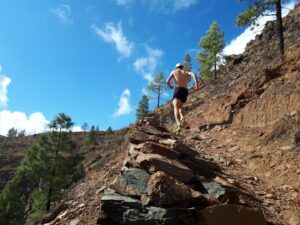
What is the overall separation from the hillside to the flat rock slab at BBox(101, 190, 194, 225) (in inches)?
0.6

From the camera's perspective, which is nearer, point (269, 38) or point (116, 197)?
point (116, 197)

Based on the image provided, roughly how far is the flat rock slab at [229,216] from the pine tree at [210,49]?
142ft

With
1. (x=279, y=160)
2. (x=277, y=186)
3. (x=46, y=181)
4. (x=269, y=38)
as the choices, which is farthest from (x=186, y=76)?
(x=269, y=38)

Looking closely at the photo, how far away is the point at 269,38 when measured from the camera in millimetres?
45375

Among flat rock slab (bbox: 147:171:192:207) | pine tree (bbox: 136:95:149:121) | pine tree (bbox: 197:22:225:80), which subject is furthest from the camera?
pine tree (bbox: 136:95:149:121)

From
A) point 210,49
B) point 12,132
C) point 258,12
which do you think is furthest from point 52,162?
point 12,132

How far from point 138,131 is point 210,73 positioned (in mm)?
41108

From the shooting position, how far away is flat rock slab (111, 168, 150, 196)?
5.64 m

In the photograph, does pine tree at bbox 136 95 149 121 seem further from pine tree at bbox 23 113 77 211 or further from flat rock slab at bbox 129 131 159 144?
flat rock slab at bbox 129 131 159 144

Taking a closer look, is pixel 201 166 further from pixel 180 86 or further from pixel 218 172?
pixel 180 86

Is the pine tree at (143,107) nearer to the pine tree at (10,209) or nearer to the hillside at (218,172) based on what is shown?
the pine tree at (10,209)

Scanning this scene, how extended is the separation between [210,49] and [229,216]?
45739mm

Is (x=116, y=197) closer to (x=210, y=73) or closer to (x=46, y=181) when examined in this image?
(x=46, y=181)

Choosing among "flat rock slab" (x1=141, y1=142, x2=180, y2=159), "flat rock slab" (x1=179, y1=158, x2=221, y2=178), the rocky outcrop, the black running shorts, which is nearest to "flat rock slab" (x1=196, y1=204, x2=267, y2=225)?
the rocky outcrop
